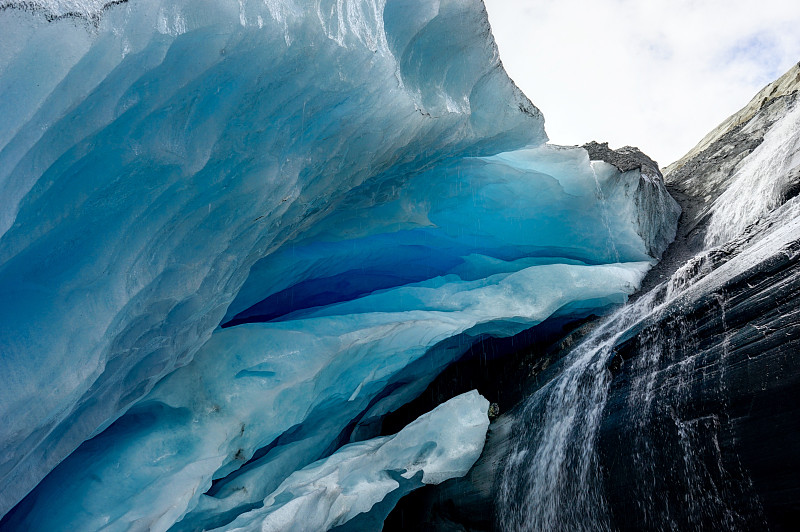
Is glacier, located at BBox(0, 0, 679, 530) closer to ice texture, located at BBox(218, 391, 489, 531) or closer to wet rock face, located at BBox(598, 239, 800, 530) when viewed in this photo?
ice texture, located at BBox(218, 391, 489, 531)

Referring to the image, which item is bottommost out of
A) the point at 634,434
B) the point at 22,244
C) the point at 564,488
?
the point at 564,488

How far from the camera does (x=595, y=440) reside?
10.6 feet

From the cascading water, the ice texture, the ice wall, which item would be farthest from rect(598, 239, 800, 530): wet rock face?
the ice wall

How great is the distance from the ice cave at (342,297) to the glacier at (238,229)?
0.06 ft

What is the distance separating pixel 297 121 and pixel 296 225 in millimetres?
1033

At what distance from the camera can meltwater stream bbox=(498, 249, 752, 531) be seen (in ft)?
8.42

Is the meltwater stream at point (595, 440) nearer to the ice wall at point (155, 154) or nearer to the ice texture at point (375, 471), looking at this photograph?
the ice texture at point (375, 471)

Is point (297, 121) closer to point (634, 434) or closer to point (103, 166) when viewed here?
point (103, 166)

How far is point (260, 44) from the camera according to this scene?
2924 millimetres

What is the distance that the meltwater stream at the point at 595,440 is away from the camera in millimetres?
2566

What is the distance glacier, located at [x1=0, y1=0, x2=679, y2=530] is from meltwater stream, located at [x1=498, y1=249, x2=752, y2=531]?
701 mm

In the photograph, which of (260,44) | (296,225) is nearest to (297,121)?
(260,44)

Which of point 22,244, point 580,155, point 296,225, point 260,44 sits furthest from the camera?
point 580,155

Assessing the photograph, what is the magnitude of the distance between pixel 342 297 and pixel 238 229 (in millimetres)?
2165
